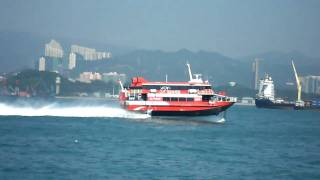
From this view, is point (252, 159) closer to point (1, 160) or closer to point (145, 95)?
point (1, 160)

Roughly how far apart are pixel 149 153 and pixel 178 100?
80.1ft

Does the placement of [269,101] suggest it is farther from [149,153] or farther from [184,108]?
[149,153]

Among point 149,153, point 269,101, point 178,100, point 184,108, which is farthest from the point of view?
point 269,101

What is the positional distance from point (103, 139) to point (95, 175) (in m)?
15.4

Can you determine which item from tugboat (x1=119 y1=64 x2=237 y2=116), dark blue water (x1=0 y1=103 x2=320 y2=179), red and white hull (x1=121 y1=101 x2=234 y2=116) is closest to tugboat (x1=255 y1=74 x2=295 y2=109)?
tugboat (x1=119 y1=64 x2=237 y2=116)

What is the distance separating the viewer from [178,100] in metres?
61.7

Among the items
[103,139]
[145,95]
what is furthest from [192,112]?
[103,139]

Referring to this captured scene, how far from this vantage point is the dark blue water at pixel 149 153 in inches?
1210

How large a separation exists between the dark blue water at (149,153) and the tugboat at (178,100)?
4744 millimetres

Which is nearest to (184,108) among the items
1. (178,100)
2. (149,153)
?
(178,100)

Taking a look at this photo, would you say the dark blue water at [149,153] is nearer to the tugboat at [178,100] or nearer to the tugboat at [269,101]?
the tugboat at [178,100]

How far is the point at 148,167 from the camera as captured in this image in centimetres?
3231

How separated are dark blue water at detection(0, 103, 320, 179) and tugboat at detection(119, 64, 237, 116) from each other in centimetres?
474

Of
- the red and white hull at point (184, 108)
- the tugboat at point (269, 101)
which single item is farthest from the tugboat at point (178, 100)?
the tugboat at point (269, 101)
